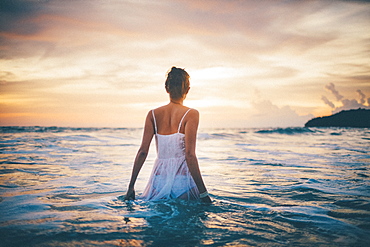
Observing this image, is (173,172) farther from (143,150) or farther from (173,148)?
(143,150)

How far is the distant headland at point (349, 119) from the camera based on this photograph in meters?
64.1

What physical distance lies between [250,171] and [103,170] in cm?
440

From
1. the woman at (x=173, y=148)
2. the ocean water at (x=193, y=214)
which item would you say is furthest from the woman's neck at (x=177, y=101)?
the ocean water at (x=193, y=214)

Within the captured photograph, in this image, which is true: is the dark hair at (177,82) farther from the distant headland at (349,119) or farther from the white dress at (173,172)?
the distant headland at (349,119)

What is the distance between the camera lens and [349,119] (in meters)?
70.4

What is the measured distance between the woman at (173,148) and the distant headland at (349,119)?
71.9 meters

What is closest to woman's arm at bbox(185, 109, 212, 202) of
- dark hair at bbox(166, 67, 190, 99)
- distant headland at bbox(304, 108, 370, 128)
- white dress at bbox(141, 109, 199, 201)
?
white dress at bbox(141, 109, 199, 201)

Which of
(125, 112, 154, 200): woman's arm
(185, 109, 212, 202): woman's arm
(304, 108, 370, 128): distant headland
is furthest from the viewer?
(304, 108, 370, 128): distant headland

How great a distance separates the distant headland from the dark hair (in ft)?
236

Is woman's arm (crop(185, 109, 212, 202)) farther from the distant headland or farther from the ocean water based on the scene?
the distant headland

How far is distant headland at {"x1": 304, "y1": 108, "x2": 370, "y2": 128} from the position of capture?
64.1 metres

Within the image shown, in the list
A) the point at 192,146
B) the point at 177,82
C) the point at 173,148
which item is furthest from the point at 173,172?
the point at 177,82

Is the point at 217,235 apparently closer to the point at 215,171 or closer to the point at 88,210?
the point at 88,210

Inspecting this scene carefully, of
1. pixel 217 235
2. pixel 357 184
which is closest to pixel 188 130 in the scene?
pixel 217 235
